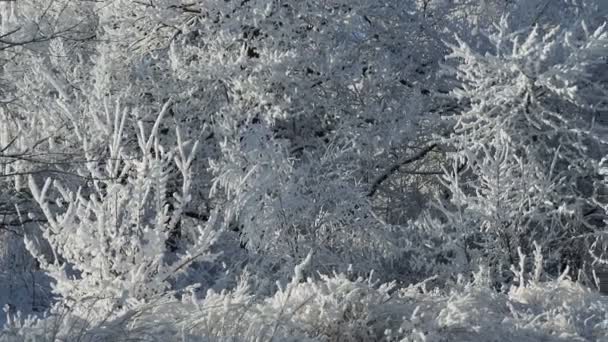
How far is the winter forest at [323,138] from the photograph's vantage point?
29.7 ft

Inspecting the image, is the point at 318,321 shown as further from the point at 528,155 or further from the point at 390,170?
the point at 390,170

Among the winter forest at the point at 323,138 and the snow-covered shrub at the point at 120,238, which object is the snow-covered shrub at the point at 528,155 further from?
the snow-covered shrub at the point at 120,238

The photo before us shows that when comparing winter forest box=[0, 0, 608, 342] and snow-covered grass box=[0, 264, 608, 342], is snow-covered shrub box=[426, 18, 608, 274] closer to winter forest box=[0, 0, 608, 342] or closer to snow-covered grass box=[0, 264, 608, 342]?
winter forest box=[0, 0, 608, 342]

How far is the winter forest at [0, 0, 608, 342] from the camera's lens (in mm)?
9055

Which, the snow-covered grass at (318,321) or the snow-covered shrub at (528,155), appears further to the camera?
the snow-covered shrub at (528,155)

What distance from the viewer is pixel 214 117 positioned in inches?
446

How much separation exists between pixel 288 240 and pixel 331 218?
1.99ft

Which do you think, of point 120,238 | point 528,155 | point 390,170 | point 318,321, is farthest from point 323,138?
point 318,321

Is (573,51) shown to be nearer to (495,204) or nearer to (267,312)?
(495,204)

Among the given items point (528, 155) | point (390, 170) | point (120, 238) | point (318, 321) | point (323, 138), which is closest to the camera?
point (318, 321)

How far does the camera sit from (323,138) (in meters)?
11.8

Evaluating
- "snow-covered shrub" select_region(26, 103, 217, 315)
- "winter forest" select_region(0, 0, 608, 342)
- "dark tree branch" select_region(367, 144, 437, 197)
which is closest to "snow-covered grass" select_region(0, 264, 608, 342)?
"snow-covered shrub" select_region(26, 103, 217, 315)

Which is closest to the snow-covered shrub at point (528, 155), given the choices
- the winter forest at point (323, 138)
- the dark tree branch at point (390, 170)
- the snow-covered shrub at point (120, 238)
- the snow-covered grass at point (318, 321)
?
the winter forest at point (323, 138)

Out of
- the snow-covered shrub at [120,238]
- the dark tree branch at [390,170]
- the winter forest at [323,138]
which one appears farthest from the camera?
the dark tree branch at [390,170]
